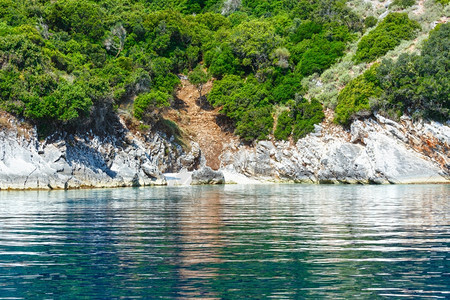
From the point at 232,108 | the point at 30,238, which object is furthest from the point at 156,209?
Result: the point at 232,108

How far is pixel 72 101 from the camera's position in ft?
162

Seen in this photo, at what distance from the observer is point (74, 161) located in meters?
48.8

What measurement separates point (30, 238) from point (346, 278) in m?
9.48

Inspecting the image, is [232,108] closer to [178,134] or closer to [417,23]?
[178,134]

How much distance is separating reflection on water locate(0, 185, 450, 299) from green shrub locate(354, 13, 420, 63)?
2063 inches

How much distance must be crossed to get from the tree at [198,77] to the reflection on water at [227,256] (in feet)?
188

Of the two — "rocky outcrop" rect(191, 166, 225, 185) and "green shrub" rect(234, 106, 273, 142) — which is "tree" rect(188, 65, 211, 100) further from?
"rocky outcrop" rect(191, 166, 225, 185)

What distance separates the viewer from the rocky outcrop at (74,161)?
146 ft

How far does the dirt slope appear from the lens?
235 ft

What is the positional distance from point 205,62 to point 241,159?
859 inches

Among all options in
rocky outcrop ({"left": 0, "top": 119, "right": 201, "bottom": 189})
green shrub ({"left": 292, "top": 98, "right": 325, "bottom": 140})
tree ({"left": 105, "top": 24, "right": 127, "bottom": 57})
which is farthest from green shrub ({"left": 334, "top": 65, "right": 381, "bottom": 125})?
tree ({"left": 105, "top": 24, "right": 127, "bottom": 57})

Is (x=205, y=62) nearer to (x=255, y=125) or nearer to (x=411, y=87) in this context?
(x=255, y=125)

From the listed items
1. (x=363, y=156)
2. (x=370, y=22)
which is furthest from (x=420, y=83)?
(x=370, y=22)

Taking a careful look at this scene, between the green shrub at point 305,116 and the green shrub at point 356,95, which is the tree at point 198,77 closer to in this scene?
the green shrub at point 305,116
